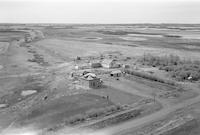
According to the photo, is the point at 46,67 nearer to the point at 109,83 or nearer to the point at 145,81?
the point at 109,83

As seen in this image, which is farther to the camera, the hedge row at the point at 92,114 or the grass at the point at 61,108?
the grass at the point at 61,108

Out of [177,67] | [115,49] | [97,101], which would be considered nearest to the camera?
[97,101]

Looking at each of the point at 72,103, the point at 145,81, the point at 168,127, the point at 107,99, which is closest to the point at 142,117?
the point at 168,127

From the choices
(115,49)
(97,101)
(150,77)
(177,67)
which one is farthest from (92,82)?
(115,49)

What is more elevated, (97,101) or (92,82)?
(92,82)

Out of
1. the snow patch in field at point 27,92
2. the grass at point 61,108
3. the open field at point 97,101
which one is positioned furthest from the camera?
the snow patch in field at point 27,92

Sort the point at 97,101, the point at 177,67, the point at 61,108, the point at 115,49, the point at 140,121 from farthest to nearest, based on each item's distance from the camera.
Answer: the point at 115,49 → the point at 177,67 → the point at 97,101 → the point at 61,108 → the point at 140,121

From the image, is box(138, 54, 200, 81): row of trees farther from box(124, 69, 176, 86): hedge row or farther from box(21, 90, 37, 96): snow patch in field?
→ box(21, 90, 37, 96): snow patch in field

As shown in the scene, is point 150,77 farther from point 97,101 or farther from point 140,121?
point 140,121

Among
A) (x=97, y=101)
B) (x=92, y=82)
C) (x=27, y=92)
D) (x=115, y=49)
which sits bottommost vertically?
(x=27, y=92)

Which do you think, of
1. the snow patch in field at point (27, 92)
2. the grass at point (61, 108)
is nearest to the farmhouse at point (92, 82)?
the grass at point (61, 108)

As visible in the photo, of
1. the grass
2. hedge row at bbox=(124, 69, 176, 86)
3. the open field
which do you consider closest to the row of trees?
the open field

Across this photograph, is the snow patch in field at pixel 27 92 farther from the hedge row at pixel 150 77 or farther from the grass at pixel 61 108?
the hedge row at pixel 150 77
